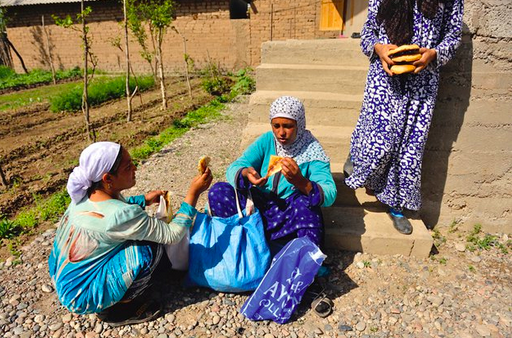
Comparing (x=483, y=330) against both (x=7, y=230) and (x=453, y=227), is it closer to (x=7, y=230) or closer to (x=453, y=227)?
(x=453, y=227)

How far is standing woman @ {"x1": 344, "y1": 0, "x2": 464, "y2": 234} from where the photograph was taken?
7.63ft

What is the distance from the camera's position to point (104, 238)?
6.30 feet

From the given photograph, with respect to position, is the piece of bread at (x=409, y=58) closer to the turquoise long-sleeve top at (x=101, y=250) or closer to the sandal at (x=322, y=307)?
the sandal at (x=322, y=307)

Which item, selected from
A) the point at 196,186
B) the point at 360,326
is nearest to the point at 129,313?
the point at 196,186

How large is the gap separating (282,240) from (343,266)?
60cm

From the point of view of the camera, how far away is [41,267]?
279 centimetres

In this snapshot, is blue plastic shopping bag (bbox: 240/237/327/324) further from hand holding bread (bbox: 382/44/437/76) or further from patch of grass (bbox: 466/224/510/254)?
patch of grass (bbox: 466/224/510/254)

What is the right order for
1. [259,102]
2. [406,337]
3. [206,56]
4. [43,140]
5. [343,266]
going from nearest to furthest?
1. [406,337]
2. [343,266]
3. [259,102]
4. [43,140]
5. [206,56]

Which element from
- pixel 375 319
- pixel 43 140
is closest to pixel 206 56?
pixel 43 140

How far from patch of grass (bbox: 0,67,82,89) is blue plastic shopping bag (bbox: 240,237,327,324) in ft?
46.2

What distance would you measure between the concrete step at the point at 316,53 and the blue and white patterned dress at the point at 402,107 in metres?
1.86

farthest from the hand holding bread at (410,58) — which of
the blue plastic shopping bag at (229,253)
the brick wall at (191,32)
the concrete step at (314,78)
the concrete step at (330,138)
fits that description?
the brick wall at (191,32)

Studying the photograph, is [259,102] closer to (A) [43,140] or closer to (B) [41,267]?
(B) [41,267]

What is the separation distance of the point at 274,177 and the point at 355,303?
106cm
